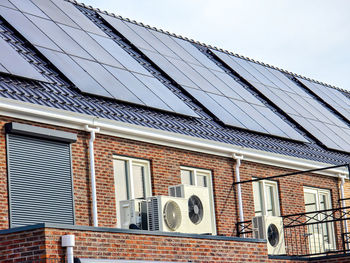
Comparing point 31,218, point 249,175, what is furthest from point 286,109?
point 31,218

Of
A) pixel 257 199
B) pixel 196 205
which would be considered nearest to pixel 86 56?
pixel 196 205

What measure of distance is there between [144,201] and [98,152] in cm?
194

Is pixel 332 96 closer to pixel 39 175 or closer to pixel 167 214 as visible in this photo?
pixel 167 214

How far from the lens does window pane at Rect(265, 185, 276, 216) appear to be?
74.5 feet

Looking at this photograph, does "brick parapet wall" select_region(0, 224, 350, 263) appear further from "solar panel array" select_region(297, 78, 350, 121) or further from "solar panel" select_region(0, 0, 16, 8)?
"solar panel array" select_region(297, 78, 350, 121)

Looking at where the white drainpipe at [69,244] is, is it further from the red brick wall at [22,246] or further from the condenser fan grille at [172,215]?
the condenser fan grille at [172,215]

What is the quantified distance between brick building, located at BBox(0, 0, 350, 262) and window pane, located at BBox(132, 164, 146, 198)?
0.03m

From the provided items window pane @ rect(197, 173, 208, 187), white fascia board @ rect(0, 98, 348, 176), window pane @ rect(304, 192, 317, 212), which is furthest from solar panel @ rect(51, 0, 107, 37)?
window pane @ rect(304, 192, 317, 212)

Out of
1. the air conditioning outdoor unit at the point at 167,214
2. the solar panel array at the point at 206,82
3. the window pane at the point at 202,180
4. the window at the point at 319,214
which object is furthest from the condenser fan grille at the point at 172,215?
the window at the point at 319,214

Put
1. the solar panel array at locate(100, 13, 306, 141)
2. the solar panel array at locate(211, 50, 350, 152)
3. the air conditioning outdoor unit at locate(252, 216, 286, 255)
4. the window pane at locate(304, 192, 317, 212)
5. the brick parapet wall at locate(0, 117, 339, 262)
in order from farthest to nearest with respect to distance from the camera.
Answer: the solar panel array at locate(211, 50, 350, 152) < the window pane at locate(304, 192, 317, 212) < the solar panel array at locate(100, 13, 306, 141) < the air conditioning outdoor unit at locate(252, 216, 286, 255) < the brick parapet wall at locate(0, 117, 339, 262)

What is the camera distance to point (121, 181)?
60.1 ft

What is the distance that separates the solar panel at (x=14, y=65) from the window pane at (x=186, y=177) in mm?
4406

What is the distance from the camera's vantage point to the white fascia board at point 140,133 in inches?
631

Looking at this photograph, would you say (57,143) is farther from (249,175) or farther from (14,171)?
(249,175)
